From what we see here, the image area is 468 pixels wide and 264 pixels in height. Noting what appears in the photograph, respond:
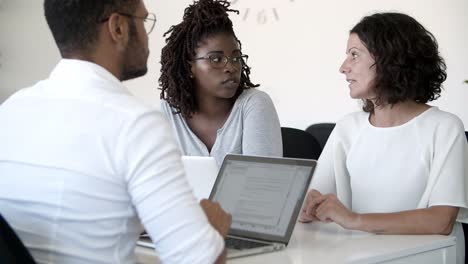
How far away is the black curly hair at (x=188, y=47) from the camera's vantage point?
2396 millimetres

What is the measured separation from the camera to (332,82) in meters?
3.78

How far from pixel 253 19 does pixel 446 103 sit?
4.25ft

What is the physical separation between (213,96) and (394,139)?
688 millimetres

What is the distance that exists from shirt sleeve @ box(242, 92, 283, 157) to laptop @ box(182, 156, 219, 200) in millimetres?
454

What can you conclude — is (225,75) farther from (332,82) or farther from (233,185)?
(332,82)

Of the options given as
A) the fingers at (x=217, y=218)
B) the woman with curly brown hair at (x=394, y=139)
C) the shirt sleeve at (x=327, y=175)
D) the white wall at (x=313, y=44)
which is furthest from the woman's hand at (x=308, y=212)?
the white wall at (x=313, y=44)

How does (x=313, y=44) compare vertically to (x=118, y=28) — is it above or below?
below

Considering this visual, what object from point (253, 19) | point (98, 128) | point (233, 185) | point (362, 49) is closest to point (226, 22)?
point (362, 49)

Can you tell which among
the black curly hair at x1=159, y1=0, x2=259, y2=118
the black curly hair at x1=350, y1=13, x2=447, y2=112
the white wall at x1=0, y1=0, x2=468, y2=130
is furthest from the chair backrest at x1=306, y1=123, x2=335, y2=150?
the black curly hair at x1=350, y1=13, x2=447, y2=112

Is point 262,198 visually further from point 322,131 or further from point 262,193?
point 322,131

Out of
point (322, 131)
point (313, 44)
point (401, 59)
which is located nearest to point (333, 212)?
point (401, 59)

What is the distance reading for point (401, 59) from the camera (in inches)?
77.7

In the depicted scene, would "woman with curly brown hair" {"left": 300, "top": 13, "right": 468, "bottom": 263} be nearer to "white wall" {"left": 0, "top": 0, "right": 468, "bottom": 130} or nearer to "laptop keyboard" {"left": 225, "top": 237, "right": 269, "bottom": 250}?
"laptop keyboard" {"left": 225, "top": 237, "right": 269, "bottom": 250}

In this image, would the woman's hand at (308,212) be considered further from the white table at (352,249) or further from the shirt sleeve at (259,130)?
the shirt sleeve at (259,130)
